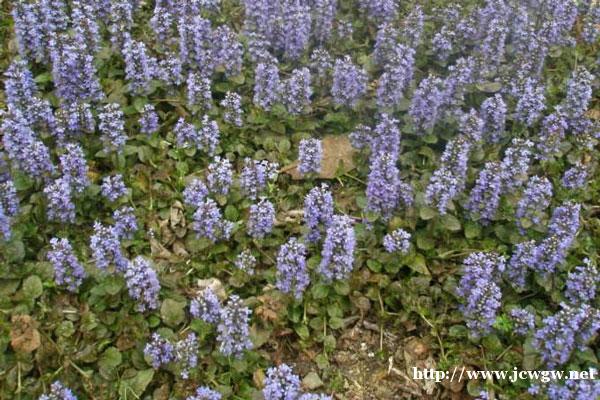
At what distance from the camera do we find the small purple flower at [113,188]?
5352 millimetres

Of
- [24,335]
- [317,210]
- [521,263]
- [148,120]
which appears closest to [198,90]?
[148,120]

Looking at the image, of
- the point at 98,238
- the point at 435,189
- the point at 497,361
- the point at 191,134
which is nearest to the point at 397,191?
the point at 435,189

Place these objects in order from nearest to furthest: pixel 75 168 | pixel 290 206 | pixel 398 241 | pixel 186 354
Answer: pixel 186 354
pixel 398 241
pixel 75 168
pixel 290 206

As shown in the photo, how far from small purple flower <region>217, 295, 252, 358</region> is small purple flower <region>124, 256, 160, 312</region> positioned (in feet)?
1.90

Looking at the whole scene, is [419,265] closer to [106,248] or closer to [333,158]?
[333,158]

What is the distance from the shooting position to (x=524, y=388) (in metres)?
4.68

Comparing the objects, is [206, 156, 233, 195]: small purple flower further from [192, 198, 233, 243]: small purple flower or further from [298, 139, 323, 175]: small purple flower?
[298, 139, 323, 175]: small purple flower

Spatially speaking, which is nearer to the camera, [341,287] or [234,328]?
A: [234,328]

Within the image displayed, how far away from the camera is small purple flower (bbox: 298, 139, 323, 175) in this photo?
219 inches

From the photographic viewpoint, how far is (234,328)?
4.49 metres

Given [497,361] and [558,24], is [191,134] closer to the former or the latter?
[497,361]

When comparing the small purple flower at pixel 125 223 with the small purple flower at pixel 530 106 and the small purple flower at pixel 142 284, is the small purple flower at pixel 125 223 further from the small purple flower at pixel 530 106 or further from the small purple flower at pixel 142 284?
the small purple flower at pixel 530 106

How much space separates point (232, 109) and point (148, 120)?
2.61ft

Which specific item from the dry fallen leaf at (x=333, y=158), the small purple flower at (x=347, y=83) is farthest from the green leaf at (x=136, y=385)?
the small purple flower at (x=347, y=83)
